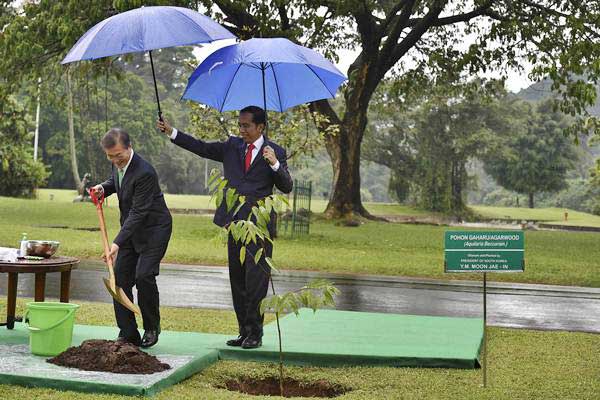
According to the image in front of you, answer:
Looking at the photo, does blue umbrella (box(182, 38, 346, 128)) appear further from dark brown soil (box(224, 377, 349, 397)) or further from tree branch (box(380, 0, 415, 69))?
tree branch (box(380, 0, 415, 69))

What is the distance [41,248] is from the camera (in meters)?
8.71

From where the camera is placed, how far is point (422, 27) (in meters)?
31.5

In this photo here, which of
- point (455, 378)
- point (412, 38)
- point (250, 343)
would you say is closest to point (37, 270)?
point (250, 343)

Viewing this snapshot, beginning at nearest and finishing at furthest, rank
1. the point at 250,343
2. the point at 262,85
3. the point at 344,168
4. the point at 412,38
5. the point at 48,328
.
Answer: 1. the point at 48,328
2. the point at 250,343
3. the point at 262,85
4. the point at 412,38
5. the point at 344,168

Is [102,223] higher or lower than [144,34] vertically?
lower

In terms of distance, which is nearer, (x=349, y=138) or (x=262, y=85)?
(x=262, y=85)

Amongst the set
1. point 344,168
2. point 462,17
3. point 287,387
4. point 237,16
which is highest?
point 462,17

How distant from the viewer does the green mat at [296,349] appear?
266 inches

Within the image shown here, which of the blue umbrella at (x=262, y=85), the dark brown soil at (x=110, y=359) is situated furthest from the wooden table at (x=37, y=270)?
the blue umbrella at (x=262, y=85)

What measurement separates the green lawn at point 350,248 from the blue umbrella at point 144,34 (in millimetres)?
7708

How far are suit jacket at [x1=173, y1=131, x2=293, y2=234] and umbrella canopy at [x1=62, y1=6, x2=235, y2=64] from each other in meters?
0.91

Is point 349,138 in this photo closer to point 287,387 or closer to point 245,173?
point 245,173

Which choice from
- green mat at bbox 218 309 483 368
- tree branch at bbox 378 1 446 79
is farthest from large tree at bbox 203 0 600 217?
green mat at bbox 218 309 483 368

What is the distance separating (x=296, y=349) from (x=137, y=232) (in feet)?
5.48
